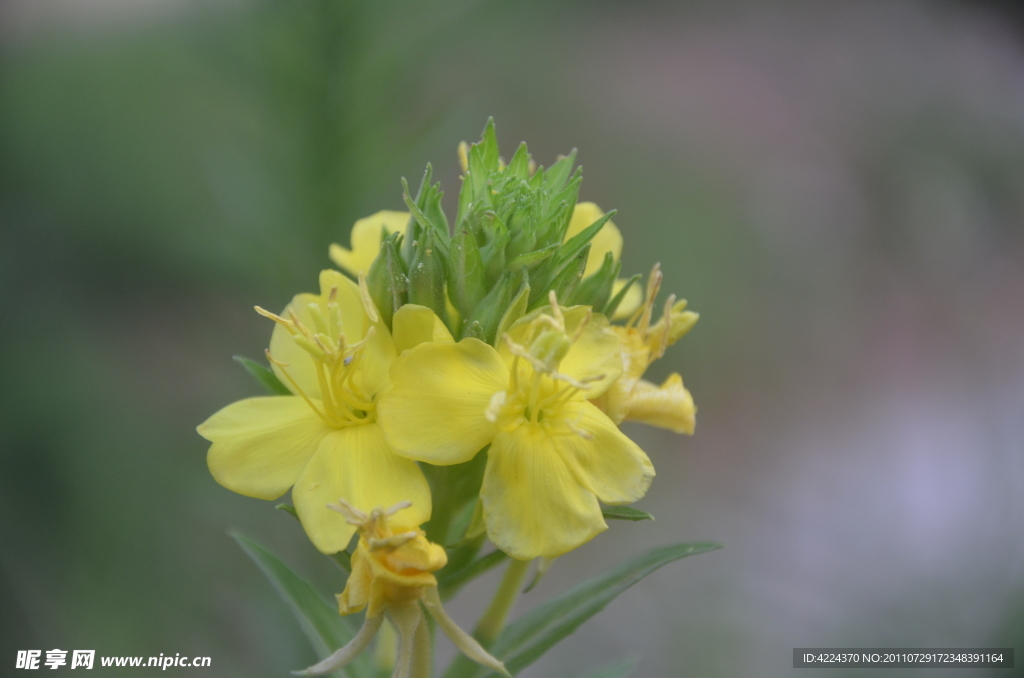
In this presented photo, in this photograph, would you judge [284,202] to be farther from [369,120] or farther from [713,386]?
[713,386]

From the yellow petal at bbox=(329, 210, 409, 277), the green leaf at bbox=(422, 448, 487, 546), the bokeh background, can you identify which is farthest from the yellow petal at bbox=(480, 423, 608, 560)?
the bokeh background

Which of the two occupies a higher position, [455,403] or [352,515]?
[455,403]

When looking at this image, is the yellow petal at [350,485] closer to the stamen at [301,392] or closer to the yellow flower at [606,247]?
the stamen at [301,392]

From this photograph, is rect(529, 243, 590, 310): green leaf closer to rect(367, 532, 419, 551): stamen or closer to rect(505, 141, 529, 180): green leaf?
rect(505, 141, 529, 180): green leaf

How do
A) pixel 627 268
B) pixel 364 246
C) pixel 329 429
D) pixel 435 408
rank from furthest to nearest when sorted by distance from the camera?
pixel 627 268 < pixel 364 246 < pixel 329 429 < pixel 435 408

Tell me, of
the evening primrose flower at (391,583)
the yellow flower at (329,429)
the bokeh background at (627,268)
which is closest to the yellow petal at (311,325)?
the yellow flower at (329,429)

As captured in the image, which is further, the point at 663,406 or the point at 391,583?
the point at 663,406

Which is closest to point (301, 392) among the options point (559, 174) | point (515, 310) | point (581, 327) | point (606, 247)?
point (515, 310)

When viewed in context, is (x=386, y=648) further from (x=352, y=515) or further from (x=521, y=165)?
(x=521, y=165)
